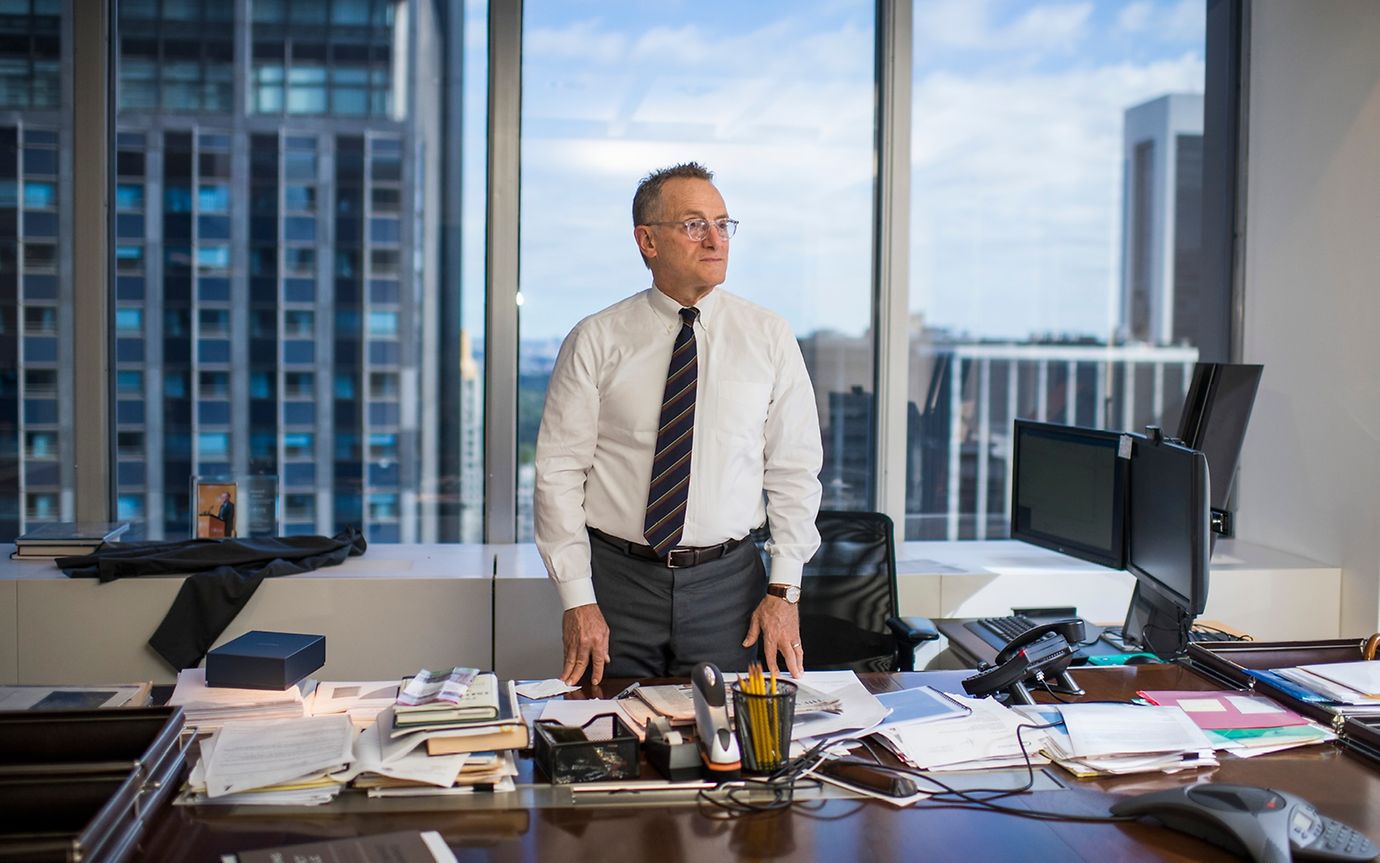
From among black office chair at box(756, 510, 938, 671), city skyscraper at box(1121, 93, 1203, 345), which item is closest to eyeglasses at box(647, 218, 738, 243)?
black office chair at box(756, 510, 938, 671)

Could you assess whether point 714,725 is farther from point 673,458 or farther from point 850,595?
point 850,595

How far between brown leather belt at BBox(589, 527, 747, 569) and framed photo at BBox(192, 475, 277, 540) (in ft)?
5.73

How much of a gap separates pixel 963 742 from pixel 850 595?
1.33m

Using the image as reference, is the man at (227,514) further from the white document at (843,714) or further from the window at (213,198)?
the white document at (843,714)

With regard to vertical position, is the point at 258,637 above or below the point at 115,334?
below

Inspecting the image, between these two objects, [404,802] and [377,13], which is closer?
[404,802]

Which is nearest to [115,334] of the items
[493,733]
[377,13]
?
[377,13]

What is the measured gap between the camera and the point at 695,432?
262 centimetres

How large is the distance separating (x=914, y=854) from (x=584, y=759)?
51cm

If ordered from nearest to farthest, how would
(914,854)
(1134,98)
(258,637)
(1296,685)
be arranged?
(914,854), (258,637), (1296,685), (1134,98)

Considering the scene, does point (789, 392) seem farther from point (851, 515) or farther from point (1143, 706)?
point (1143, 706)

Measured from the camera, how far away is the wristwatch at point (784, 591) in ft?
8.32

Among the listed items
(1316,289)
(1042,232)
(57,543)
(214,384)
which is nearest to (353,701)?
(57,543)

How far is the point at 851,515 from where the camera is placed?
3.19m
